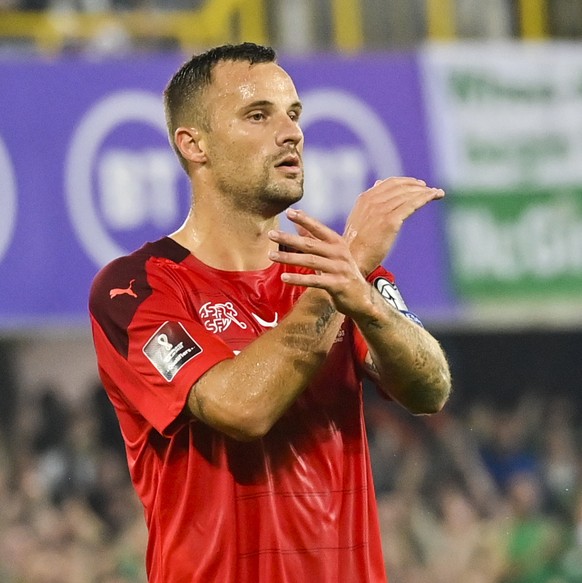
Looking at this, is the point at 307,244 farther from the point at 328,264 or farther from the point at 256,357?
the point at 256,357

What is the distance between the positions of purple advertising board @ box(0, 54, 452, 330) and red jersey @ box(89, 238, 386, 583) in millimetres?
3834

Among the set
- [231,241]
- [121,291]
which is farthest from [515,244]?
[121,291]

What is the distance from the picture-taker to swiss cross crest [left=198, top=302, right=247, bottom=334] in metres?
3.14

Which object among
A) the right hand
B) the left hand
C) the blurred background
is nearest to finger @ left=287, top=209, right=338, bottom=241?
the left hand

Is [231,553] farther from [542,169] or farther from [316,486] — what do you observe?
[542,169]

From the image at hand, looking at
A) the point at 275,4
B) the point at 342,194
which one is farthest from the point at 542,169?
the point at 275,4

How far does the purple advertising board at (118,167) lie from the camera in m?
6.94

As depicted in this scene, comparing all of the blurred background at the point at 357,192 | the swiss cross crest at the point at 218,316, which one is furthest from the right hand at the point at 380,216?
the blurred background at the point at 357,192

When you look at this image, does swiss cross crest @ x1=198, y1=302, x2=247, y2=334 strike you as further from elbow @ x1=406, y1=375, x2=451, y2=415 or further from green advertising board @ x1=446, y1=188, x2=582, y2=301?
green advertising board @ x1=446, y1=188, x2=582, y2=301

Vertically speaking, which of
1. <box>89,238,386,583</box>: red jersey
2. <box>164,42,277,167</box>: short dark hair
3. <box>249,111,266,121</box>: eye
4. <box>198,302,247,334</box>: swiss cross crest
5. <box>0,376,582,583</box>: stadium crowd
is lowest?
<box>0,376,582,583</box>: stadium crowd

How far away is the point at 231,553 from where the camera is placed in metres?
3.01

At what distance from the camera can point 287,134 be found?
319 cm

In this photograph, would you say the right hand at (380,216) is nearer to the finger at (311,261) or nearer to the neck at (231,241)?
the finger at (311,261)

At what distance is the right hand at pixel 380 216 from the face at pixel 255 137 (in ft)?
0.79
